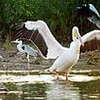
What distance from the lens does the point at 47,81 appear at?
45.2ft

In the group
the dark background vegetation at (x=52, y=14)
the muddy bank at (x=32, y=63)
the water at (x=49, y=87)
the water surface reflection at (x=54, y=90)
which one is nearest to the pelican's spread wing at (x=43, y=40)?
the water at (x=49, y=87)

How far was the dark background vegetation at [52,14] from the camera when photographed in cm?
3178

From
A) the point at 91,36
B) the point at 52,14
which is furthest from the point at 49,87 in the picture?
the point at 52,14

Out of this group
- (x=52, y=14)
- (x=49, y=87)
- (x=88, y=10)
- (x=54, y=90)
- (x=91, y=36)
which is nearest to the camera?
(x=54, y=90)

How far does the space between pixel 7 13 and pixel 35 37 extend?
18436 millimetres

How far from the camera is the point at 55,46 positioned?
14727 mm

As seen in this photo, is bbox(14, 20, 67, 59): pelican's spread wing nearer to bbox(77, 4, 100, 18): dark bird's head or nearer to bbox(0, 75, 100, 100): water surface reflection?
bbox(0, 75, 100, 100): water surface reflection

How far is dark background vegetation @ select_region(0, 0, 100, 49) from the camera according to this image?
1251 inches

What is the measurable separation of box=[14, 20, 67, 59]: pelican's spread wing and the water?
631 mm

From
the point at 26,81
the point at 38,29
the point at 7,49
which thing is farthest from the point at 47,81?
the point at 7,49

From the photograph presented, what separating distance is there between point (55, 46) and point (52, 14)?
17.5 m

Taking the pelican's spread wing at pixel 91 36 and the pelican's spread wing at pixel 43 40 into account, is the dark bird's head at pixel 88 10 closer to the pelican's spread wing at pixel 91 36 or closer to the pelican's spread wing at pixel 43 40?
the pelican's spread wing at pixel 91 36

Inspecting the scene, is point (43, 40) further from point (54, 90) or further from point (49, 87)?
point (54, 90)

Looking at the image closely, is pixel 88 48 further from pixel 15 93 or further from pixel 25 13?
pixel 25 13
